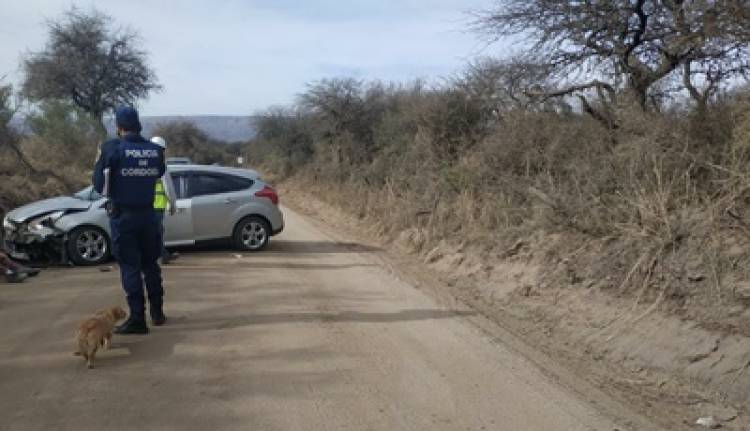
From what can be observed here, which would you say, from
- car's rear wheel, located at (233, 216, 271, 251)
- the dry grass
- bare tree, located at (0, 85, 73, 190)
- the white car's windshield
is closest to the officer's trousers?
the dry grass

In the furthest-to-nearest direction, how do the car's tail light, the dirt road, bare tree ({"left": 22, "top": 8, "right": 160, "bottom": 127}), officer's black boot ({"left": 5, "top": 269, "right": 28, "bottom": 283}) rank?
bare tree ({"left": 22, "top": 8, "right": 160, "bottom": 127})
the car's tail light
officer's black boot ({"left": 5, "top": 269, "right": 28, "bottom": 283})
the dirt road

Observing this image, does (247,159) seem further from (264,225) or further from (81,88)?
(264,225)

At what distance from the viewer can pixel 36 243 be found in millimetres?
11164

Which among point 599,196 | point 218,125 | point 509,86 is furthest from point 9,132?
point 218,125

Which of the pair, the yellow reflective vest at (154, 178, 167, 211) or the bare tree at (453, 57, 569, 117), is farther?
the bare tree at (453, 57, 569, 117)

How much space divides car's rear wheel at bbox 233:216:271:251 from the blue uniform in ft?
20.0

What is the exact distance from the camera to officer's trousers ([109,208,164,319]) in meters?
6.89

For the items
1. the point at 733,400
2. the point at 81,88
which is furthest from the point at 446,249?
the point at 81,88

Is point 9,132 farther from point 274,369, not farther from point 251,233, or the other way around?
point 274,369

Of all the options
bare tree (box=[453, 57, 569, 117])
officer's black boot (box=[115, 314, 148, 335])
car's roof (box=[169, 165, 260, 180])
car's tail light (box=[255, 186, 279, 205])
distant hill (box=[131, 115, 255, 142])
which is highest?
distant hill (box=[131, 115, 255, 142])

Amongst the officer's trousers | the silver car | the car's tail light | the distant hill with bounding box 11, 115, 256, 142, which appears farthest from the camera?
the distant hill with bounding box 11, 115, 256, 142

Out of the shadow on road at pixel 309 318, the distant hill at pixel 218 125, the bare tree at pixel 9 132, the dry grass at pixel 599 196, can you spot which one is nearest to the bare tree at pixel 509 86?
the dry grass at pixel 599 196

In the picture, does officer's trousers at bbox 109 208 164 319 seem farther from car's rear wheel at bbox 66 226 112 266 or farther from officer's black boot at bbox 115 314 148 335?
car's rear wheel at bbox 66 226 112 266

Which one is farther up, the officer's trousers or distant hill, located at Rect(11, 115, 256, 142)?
distant hill, located at Rect(11, 115, 256, 142)
